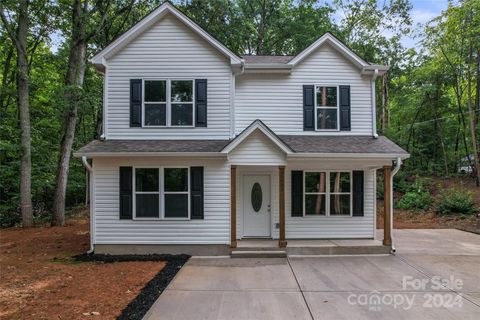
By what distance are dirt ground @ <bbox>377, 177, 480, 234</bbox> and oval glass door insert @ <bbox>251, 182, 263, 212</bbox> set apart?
A: 237 inches

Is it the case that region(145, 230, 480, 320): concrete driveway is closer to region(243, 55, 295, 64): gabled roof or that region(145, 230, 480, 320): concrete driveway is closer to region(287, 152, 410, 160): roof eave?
region(287, 152, 410, 160): roof eave

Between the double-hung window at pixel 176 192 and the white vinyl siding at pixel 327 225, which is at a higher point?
the double-hung window at pixel 176 192

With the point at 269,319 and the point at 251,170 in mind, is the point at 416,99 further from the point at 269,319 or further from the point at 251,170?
the point at 269,319

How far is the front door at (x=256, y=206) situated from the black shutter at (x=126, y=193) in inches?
131

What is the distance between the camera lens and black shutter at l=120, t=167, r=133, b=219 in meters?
8.77

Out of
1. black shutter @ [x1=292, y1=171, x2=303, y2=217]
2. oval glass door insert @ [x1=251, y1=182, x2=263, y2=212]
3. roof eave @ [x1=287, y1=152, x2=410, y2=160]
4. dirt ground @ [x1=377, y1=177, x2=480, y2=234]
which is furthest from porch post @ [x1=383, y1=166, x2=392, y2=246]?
dirt ground @ [x1=377, y1=177, x2=480, y2=234]

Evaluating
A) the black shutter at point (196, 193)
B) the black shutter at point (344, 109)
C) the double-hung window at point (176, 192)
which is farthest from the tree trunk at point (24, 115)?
the black shutter at point (344, 109)

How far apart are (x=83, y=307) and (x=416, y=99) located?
21692mm

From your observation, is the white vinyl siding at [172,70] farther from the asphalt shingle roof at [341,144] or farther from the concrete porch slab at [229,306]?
the concrete porch slab at [229,306]

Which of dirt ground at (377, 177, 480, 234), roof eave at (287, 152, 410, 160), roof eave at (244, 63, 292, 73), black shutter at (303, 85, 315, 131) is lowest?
dirt ground at (377, 177, 480, 234)

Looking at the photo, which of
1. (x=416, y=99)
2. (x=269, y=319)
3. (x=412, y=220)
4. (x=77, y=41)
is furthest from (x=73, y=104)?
(x=416, y=99)

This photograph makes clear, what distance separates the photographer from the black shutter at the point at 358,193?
32.3 feet

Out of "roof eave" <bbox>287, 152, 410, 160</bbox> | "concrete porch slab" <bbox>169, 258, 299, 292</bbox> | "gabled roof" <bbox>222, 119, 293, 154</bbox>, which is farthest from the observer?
"roof eave" <bbox>287, 152, 410, 160</bbox>

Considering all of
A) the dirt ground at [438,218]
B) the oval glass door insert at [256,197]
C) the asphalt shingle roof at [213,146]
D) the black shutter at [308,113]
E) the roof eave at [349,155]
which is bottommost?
the dirt ground at [438,218]
